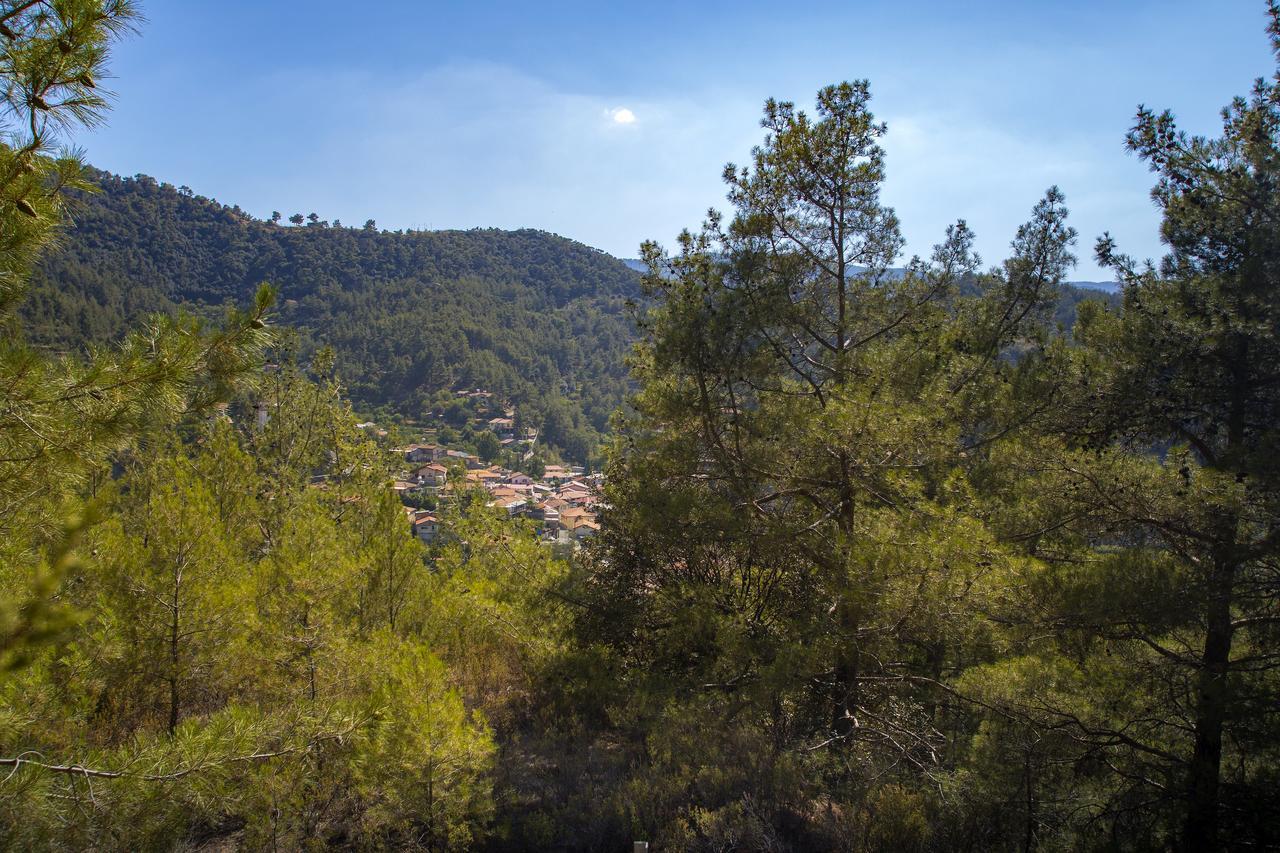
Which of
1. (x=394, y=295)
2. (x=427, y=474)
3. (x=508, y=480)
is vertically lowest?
(x=508, y=480)

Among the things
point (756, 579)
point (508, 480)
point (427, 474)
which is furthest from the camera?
point (508, 480)

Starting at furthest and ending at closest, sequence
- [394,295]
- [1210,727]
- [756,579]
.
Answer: [394,295] → [756,579] → [1210,727]

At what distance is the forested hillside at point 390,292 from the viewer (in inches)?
2606

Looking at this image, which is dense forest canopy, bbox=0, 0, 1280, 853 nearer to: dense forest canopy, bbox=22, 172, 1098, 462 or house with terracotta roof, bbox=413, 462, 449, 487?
house with terracotta roof, bbox=413, 462, 449, 487

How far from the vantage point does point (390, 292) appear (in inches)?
3418

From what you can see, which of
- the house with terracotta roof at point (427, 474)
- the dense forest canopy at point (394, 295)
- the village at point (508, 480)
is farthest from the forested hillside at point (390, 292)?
the house with terracotta roof at point (427, 474)

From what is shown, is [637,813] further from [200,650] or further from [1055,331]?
[1055,331]

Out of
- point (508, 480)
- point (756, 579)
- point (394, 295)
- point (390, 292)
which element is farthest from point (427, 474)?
point (390, 292)

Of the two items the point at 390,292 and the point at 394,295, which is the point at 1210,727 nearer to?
the point at 394,295

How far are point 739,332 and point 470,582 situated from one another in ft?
14.0

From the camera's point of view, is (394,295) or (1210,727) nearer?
(1210,727)

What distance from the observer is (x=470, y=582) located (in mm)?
7277

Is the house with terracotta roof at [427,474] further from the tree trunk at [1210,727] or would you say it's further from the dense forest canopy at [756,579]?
the tree trunk at [1210,727]

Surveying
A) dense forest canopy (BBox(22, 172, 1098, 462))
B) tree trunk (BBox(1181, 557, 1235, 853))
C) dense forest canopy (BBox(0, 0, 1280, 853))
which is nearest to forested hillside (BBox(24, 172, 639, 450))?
dense forest canopy (BBox(22, 172, 1098, 462))
